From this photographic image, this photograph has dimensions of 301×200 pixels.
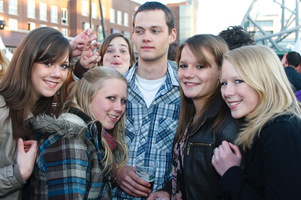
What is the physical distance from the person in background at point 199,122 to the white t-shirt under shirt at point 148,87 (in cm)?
48

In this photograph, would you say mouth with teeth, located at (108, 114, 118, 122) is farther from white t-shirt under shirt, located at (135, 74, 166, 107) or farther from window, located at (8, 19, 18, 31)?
window, located at (8, 19, 18, 31)

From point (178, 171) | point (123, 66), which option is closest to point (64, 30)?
point (123, 66)

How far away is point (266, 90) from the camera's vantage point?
1.90 metres

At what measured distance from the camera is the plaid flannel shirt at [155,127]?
9.54 feet

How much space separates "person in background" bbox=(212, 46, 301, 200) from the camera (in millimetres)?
1595

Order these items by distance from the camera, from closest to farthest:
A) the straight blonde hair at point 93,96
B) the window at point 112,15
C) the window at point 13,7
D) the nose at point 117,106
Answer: the straight blonde hair at point 93,96 → the nose at point 117,106 → the window at point 13,7 → the window at point 112,15

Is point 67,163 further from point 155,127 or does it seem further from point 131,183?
point 155,127

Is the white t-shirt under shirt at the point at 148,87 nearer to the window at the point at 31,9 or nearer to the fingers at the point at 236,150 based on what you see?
the fingers at the point at 236,150

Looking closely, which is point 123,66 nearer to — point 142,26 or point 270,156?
point 142,26

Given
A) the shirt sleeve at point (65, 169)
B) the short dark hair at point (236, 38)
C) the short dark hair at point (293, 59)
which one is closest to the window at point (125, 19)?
the short dark hair at point (293, 59)

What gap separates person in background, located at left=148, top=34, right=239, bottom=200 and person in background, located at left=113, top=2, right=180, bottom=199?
0.81 ft

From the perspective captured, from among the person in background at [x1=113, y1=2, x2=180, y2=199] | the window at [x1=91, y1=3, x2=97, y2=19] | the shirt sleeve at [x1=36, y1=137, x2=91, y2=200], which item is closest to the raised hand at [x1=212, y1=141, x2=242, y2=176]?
the person in background at [x1=113, y1=2, x2=180, y2=199]

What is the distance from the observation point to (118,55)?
15.4 feet

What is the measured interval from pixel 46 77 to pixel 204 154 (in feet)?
4.83
